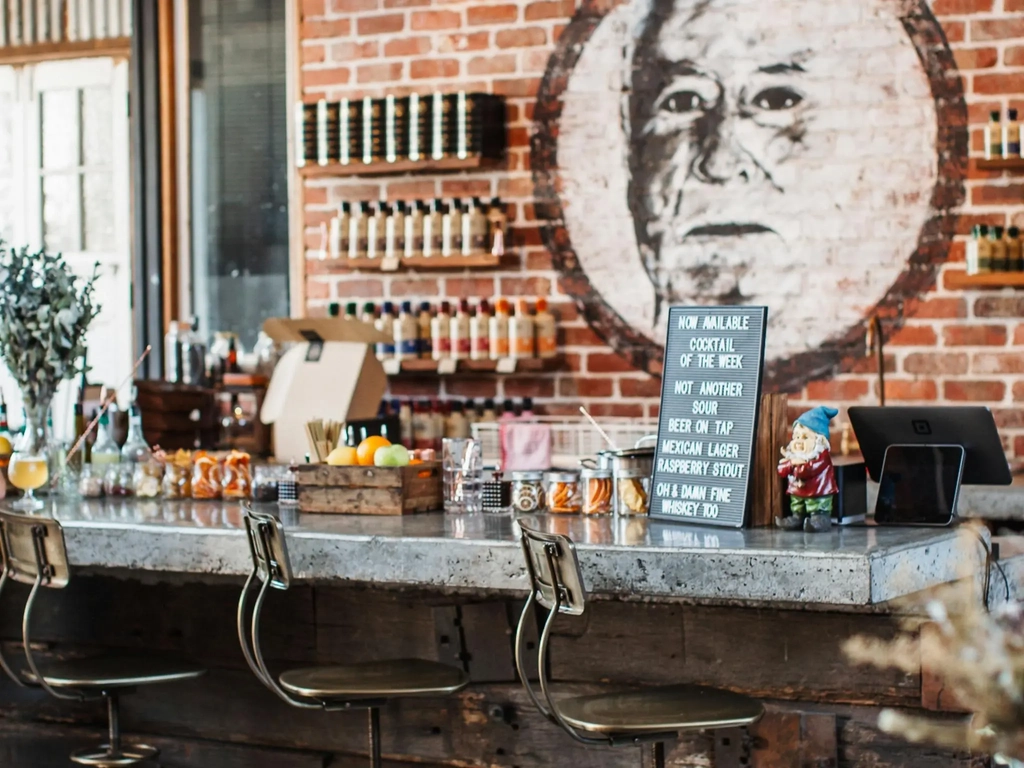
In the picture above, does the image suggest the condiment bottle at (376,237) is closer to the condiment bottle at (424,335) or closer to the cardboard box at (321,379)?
the condiment bottle at (424,335)

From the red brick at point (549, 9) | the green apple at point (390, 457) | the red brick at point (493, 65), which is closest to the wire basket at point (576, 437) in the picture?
the red brick at point (493, 65)

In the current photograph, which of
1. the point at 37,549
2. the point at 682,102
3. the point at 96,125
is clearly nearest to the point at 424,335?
the point at 682,102

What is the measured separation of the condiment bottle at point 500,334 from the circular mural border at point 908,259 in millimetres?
228

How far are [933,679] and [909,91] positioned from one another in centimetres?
272

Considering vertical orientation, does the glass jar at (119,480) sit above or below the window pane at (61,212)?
below

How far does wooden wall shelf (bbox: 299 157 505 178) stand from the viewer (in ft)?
17.5

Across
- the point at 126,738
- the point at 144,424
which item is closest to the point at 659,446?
the point at 126,738

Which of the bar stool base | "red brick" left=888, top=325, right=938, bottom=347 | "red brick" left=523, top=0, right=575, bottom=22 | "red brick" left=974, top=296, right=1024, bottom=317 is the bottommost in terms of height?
the bar stool base

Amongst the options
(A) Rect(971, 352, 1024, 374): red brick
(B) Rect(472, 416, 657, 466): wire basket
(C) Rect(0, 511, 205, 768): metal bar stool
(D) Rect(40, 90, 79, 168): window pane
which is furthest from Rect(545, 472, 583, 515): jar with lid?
(D) Rect(40, 90, 79, 168): window pane

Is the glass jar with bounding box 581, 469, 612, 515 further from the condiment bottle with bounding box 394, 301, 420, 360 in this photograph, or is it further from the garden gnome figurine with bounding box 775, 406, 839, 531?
the condiment bottle with bounding box 394, 301, 420, 360

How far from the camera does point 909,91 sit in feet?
15.9

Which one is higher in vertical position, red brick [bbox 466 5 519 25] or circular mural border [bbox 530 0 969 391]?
red brick [bbox 466 5 519 25]

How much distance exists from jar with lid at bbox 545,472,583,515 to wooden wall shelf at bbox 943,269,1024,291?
2161mm

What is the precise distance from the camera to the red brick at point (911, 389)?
4891 millimetres
